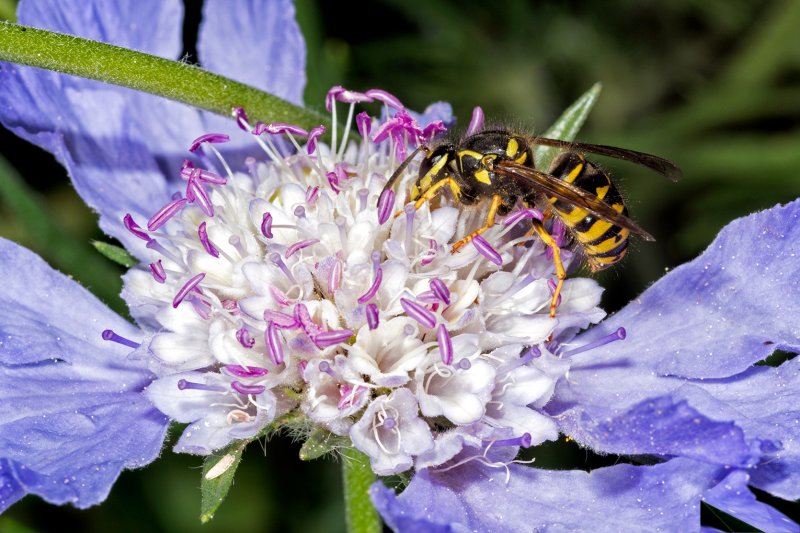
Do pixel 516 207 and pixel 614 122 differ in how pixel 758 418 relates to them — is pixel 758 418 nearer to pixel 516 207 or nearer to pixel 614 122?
pixel 516 207

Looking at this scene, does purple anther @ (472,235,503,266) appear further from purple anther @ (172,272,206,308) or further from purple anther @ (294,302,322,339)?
purple anther @ (172,272,206,308)

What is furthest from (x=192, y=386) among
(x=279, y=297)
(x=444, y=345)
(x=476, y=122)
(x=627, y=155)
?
(x=627, y=155)

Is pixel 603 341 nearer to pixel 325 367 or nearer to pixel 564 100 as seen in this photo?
pixel 325 367

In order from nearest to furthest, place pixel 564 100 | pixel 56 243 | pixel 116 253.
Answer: pixel 116 253, pixel 56 243, pixel 564 100

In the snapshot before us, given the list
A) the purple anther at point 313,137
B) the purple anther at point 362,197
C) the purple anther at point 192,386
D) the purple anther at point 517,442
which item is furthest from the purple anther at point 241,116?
the purple anther at point 517,442

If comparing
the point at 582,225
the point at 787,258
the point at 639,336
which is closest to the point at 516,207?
the point at 582,225
